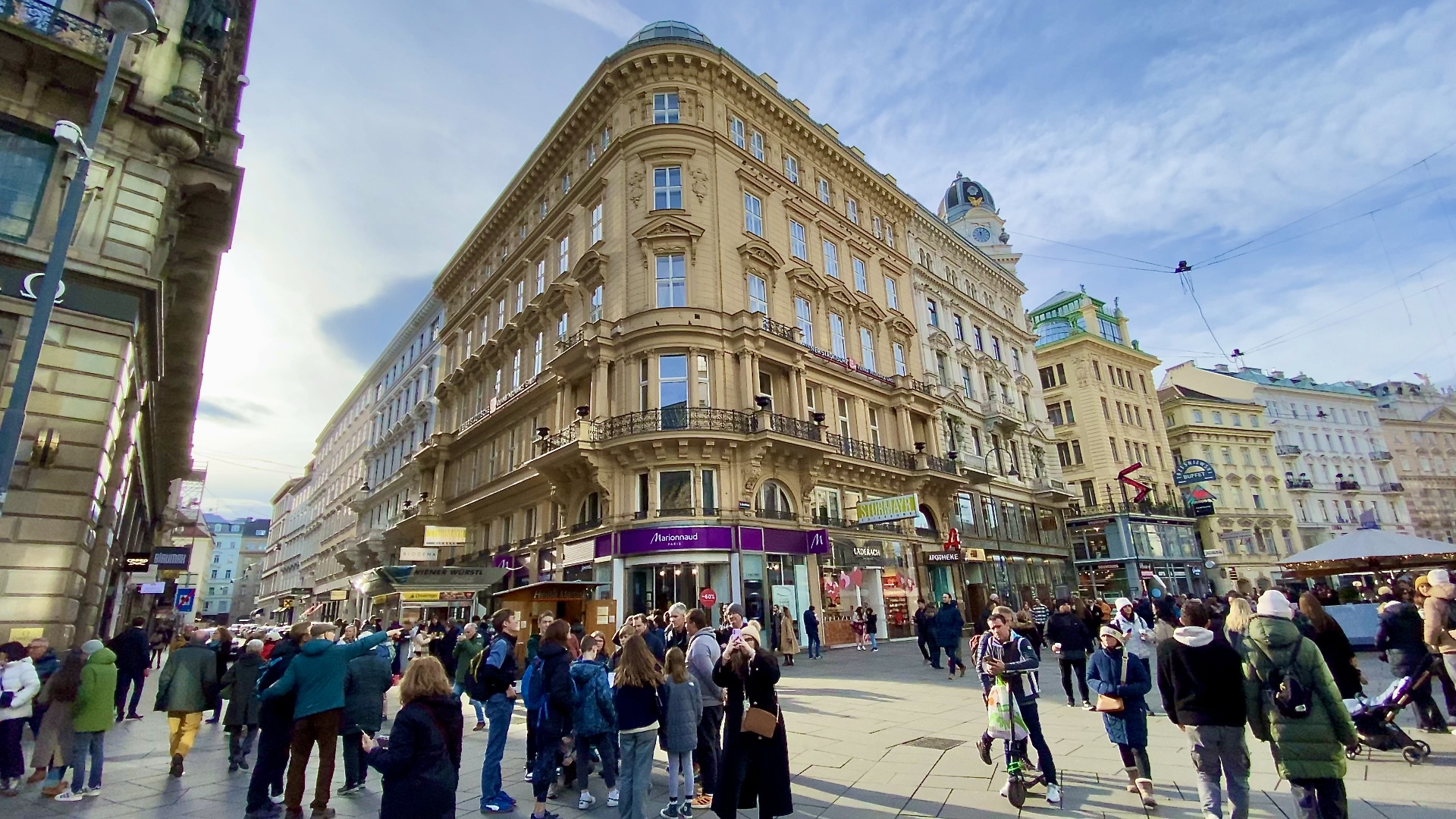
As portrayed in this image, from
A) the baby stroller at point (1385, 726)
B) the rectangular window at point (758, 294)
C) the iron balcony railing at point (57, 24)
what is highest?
the rectangular window at point (758, 294)

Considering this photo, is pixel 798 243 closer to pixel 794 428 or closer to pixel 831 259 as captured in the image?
pixel 831 259

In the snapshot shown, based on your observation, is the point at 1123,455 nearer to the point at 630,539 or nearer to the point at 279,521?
the point at 630,539

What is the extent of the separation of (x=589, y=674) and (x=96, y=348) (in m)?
10.7

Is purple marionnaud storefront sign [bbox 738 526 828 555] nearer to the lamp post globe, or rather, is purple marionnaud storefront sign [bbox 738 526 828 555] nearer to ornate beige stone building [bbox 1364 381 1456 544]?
the lamp post globe

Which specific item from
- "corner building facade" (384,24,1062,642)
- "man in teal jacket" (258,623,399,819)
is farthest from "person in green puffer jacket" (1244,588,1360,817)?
"corner building facade" (384,24,1062,642)

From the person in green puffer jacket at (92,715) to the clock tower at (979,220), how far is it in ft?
171

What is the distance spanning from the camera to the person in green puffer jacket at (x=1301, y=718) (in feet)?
15.3

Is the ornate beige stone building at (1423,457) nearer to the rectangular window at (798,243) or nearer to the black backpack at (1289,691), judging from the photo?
the rectangular window at (798,243)

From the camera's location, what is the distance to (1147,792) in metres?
5.92

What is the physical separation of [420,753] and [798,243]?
2887 centimetres

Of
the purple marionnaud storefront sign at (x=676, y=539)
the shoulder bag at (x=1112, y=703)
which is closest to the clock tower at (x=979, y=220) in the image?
the purple marionnaud storefront sign at (x=676, y=539)

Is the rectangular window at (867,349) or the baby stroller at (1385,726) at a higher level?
the rectangular window at (867,349)

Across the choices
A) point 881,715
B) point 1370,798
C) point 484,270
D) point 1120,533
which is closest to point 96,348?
point 881,715

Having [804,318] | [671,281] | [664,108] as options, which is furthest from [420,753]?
[664,108]
